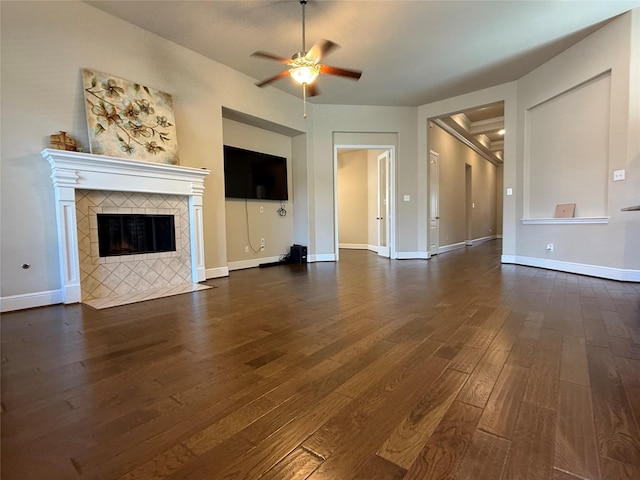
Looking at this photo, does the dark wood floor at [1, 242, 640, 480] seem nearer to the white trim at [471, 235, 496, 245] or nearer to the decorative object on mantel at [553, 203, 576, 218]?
the decorative object on mantel at [553, 203, 576, 218]

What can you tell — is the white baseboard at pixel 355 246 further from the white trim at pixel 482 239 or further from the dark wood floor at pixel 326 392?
the dark wood floor at pixel 326 392

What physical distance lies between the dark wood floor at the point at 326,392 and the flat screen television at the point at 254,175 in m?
2.76

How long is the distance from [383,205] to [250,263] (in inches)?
131

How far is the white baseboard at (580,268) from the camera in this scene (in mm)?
3535

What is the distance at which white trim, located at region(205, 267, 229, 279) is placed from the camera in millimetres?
4211

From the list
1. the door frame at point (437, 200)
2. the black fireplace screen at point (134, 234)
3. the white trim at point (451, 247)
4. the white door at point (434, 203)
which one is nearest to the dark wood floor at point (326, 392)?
the black fireplace screen at point (134, 234)

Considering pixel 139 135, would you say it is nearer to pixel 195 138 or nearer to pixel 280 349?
pixel 195 138

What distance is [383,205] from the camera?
22.6 ft

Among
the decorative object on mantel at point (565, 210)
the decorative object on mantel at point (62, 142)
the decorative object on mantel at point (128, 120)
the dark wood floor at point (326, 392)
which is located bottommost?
the dark wood floor at point (326, 392)

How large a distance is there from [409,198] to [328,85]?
2626 millimetres

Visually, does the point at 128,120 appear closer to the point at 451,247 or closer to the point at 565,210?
the point at 565,210

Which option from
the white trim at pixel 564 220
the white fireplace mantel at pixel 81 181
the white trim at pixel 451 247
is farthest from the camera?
the white trim at pixel 451 247

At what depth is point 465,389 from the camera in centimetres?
133

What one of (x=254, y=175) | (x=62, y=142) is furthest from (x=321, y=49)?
(x=254, y=175)
